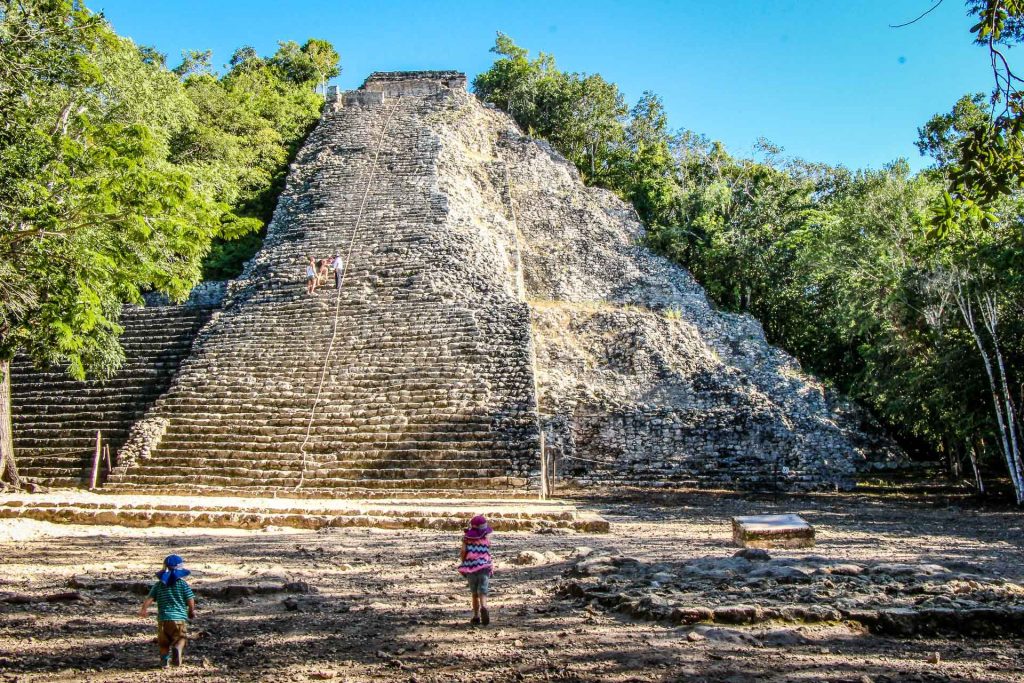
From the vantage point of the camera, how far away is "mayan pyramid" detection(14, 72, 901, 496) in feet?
36.0

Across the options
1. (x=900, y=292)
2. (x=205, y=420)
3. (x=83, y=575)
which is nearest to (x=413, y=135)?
(x=205, y=420)

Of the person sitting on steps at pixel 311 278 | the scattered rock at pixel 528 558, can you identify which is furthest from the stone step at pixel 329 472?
the person sitting on steps at pixel 311 278

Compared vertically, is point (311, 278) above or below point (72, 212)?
above

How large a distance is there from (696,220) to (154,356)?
567 inches

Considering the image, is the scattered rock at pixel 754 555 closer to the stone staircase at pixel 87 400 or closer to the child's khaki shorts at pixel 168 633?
the child's khaki shorts at pixel 168 633

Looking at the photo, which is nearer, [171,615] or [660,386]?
[171,615]

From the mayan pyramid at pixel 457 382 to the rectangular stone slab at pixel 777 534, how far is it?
4.08 metres

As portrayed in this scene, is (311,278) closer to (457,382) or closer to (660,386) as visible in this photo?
(457,382)

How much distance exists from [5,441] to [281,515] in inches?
198

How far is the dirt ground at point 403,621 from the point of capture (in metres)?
3.46

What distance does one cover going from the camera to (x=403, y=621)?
4.44 meters

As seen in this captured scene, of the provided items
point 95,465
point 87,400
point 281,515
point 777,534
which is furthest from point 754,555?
point 87,400

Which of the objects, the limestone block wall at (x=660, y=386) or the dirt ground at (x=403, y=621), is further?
the limestone block wall at (x=660, y=386)

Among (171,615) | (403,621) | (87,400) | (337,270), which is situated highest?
(337,270)
